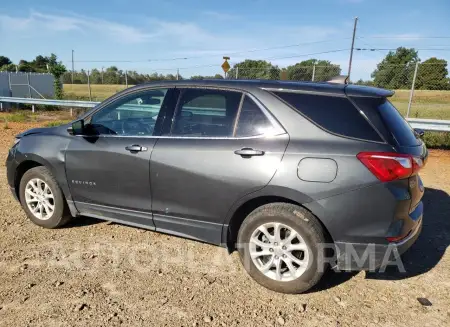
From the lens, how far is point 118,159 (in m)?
3.52

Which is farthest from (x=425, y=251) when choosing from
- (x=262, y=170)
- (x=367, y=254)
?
(x=262, y=170)

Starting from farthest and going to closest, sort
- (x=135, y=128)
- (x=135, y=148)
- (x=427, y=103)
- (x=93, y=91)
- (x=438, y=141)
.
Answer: (x=93, y=91), (x=427, y=103), (x=438, y=141), (x=135, y=128), (x=135, y=148)

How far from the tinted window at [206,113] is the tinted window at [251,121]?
0.26ft

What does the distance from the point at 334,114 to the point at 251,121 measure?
0.68 m

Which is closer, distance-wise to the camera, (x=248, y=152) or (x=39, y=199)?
(x=248, y=152)

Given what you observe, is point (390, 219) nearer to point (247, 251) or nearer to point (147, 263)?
point (247, 251)

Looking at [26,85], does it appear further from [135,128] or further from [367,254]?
[367,254]

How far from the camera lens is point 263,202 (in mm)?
3035

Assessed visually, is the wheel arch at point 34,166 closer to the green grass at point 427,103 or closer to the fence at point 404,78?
the fence at point 404,78

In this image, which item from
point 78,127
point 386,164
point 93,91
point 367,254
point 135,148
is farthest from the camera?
point 93,91

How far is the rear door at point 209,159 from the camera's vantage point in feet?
9.57

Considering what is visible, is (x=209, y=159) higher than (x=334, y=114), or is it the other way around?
(x=334, y=114)

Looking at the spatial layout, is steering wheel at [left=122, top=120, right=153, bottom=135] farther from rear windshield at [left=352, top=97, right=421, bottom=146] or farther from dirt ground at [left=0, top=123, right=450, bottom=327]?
rear windshield at [left=352, top=97, right=421, bottom=146]

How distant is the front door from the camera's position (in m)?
3.46
